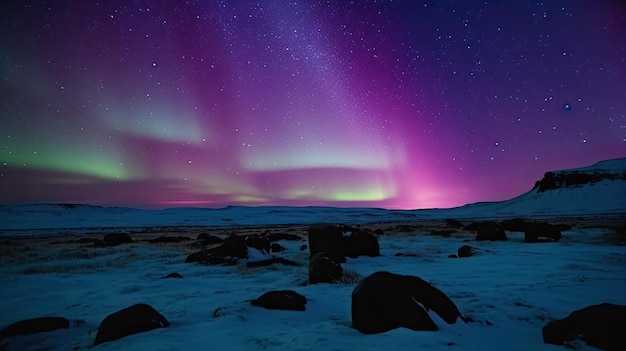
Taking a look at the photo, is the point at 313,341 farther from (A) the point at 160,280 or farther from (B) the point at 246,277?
(A) the point at 160,280

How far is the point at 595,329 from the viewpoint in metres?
3.98

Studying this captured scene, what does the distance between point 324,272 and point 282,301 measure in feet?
9.03

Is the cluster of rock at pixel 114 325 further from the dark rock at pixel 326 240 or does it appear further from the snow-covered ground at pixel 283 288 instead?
the dark rock at pixel 326 240

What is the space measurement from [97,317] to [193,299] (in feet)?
5.64

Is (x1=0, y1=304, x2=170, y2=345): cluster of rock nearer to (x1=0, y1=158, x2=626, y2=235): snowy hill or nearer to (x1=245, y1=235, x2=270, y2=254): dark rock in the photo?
(x1=245, y1=235, x2=270, y2=254): dark rock

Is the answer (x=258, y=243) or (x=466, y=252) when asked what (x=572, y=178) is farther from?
(x=258, y=243)

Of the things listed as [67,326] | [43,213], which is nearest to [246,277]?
[67,326]

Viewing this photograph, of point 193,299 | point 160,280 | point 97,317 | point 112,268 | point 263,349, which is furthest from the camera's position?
point 112,268

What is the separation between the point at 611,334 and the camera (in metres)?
3.89

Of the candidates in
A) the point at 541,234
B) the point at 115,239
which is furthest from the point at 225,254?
the point at 541,234

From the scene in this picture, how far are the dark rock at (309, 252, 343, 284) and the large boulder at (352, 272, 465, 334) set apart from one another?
359cm

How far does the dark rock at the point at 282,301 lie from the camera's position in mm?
6121

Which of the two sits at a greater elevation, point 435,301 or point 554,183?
point 554,183

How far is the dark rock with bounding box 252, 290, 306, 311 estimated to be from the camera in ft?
20.1
